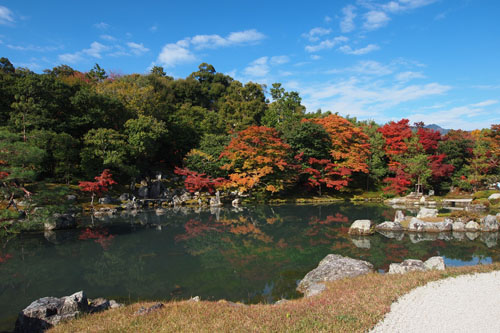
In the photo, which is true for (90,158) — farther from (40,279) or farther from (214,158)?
(40,279)

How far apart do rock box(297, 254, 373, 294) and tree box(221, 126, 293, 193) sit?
58.1 ft

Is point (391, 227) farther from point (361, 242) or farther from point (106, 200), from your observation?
point (106, 200)

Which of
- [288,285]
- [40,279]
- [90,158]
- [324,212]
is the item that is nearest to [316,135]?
[324,212]

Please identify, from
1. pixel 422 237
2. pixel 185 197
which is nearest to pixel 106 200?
pixel 185 197

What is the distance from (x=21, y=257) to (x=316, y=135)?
80.5 ft

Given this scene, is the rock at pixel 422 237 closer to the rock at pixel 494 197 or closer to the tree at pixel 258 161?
the rock at pixel 494 197

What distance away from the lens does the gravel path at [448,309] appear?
491 centimetres

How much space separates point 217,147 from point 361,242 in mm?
18512

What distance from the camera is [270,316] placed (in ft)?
17.8

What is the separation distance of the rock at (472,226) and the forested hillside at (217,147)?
1275cm

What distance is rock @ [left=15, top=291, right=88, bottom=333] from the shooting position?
5.74 m

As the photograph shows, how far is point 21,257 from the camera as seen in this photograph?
12352 millimetres

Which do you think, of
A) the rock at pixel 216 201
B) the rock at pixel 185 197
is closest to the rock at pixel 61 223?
the rock at pixel 185 197

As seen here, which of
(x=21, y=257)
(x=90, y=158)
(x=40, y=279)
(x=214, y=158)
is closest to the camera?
(x=40, y=279)
